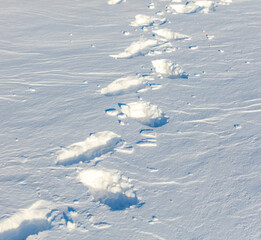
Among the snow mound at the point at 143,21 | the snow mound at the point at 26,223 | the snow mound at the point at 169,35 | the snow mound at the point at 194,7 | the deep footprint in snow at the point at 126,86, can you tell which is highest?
the snow mound at the point at 194,7

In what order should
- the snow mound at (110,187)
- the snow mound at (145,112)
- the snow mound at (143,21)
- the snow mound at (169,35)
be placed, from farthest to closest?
the snow mound at (143,21) → the snow mound at (169,35) → the snow mound at (145,112) → the snow mound at (110,187)

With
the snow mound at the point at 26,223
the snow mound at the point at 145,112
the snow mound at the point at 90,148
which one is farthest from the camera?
the snow mound at the point at 145,112

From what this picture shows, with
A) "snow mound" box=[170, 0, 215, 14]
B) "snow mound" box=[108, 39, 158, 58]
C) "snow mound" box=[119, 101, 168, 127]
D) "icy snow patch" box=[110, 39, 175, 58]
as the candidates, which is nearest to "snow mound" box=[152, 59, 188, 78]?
"icy snow patch" box=[110, 39, 175, 58]

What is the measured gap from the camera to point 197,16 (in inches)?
175

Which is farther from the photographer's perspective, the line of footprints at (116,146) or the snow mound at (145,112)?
the snow mound at (145,112)

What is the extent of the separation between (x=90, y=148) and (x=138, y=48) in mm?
1734

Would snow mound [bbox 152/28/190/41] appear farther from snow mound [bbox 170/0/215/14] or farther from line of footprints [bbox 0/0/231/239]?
snow mound [bbox 170/0/215/14]

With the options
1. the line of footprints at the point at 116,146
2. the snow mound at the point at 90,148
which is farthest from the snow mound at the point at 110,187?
the snow mound at the point at 90,148

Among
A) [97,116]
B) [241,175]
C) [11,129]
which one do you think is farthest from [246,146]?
[11,129]

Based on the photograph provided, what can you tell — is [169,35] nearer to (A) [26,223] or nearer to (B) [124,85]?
(B) [124,85]

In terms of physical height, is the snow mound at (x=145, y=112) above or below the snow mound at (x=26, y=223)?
above

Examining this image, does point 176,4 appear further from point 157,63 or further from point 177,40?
point 157,63

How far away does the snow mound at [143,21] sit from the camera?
14.2 ft

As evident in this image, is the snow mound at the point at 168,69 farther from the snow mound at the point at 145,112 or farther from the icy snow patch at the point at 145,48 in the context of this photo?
the snow mound at the point at 145,112
